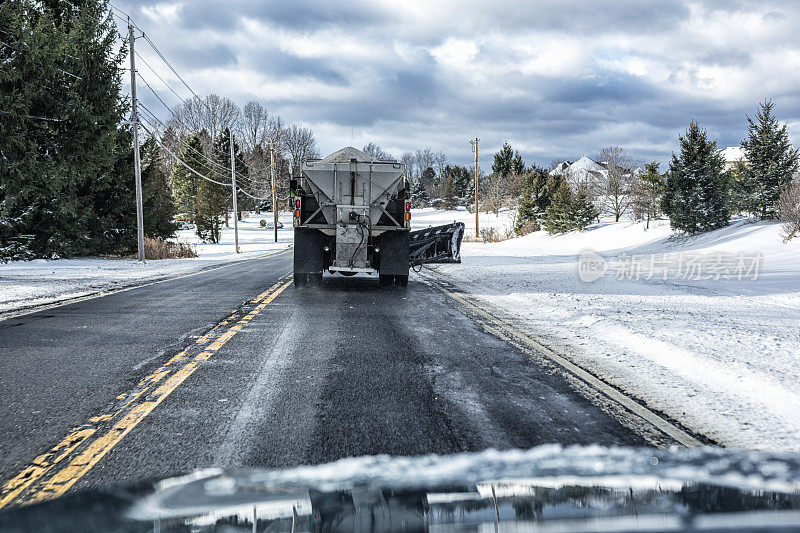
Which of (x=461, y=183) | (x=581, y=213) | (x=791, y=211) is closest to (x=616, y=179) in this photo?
(x=581, y=213)

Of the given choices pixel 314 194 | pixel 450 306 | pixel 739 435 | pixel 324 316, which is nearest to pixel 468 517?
pixel 739 435

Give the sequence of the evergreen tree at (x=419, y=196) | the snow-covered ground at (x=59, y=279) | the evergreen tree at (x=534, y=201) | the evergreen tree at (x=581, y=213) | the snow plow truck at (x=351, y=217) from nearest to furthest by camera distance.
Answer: the snow-covered ground at (x=59, y=279), the snow plow truck at (x=351, y=217), the evergreen tree at (x=581, y=213), the evergreen tree at (x=534, y=201), the evergreen tree at (x=419, y=196)

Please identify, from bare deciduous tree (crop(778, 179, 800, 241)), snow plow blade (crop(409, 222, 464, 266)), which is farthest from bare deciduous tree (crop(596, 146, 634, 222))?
snow plow blade (crop(409, 222, 464, 266))

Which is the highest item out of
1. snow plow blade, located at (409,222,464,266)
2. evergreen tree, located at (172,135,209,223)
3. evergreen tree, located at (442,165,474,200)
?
evergreen tree, located at (442,165,474,200)

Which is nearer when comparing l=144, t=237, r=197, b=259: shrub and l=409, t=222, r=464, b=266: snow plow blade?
l=409, t=222, r=464, b=266: snow plow blade

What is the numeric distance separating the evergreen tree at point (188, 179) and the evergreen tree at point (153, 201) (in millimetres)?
20753

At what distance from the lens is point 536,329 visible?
694 centimetres

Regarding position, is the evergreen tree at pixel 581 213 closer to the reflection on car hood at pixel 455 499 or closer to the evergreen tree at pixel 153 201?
the evergreen tree at pixel 153 201

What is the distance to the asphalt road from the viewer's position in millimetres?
2992

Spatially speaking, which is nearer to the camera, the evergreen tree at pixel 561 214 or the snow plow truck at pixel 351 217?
the snow plow truck at pixel 351 217

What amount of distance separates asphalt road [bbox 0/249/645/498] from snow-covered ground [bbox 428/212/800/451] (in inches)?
29.8

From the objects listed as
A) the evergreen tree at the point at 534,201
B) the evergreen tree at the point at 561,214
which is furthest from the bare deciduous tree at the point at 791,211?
the evergreen tree at the point at 534,201

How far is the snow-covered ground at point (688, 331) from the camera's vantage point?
373 cm

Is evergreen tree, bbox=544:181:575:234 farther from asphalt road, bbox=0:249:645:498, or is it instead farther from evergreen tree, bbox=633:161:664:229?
asphalt road, bbox=0:249:645:498
